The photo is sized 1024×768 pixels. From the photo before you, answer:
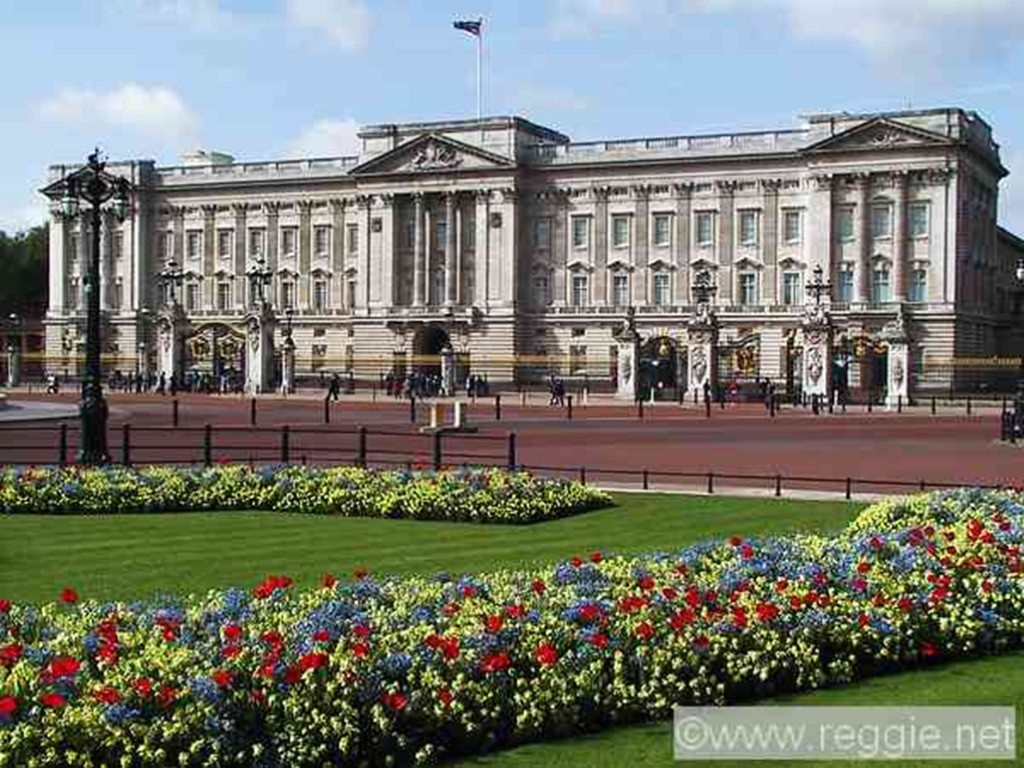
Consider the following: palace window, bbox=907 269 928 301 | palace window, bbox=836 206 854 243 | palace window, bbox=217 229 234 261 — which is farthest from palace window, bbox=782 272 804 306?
palace window, bbox=217 229 234 261

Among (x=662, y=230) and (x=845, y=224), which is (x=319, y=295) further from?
(x=845, y=224)

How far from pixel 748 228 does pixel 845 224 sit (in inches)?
282

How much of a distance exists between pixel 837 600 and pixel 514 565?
5.35 meters

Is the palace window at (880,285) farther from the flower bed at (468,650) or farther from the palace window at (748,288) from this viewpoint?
the flower bed at (468,650)

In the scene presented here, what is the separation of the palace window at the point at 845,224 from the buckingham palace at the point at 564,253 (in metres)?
0.15

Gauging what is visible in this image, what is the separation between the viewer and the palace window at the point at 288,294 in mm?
116562

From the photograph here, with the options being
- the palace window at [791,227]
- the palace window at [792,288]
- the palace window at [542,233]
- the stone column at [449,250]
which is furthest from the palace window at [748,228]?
the stone column at [449,250]

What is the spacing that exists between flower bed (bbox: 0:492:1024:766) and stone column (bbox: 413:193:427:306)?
3775 inches

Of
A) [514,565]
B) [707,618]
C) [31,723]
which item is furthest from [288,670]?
[514,565]

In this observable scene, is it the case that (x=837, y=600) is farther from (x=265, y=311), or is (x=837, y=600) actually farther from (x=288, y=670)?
(x=265, y=311)

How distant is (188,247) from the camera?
12062cm

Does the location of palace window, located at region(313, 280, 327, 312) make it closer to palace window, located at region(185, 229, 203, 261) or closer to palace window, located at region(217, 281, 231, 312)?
palace window, located at region(217, 281, 231, 312)

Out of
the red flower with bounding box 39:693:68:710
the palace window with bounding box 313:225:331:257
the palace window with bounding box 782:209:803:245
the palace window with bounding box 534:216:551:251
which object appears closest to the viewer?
the red flower with bounding box 39:693:68:710

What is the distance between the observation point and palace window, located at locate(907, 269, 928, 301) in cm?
9413
